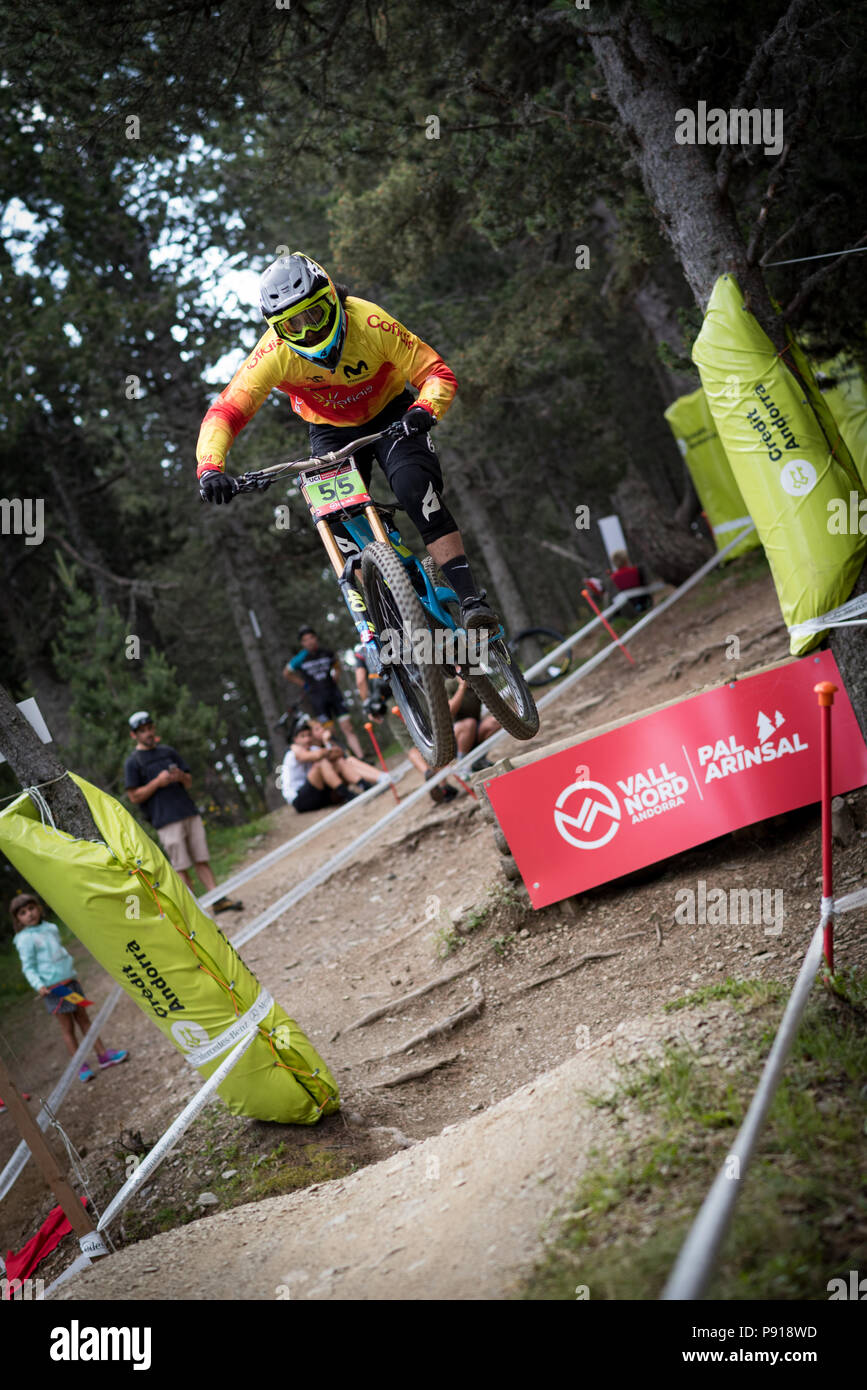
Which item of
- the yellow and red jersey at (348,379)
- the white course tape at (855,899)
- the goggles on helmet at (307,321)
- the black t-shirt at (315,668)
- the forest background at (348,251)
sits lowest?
the white course tape at (855,899)

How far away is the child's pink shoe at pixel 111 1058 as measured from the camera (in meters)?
8.60

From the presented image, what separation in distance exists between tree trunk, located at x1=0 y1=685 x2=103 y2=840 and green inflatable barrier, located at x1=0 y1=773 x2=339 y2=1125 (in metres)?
0.09

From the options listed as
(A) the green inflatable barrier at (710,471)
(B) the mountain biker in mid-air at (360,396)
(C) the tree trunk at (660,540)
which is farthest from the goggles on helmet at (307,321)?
(A) the green inflatable barrier at (710,471)

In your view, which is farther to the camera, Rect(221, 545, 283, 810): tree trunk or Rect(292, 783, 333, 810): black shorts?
Rect(221, 545, 283, 810): tree trunk

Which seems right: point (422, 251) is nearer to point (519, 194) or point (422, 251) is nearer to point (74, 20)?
point (519, 194)

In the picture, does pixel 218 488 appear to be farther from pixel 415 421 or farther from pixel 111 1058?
pixel 111 1058

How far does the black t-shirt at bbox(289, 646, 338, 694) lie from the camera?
1323 cm

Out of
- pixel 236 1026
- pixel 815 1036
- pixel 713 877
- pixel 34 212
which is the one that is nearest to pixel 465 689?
pixel 713 877

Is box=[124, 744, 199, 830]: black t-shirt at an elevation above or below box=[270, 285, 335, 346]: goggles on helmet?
below

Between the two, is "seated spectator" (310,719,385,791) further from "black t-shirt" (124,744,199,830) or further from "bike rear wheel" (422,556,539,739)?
"bike rear wheel" (422,556,539,739)

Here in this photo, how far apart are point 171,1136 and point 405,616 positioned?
9.66ft

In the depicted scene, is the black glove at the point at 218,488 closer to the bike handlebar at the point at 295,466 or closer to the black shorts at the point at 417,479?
the bike handlebar at the point at 295,466
